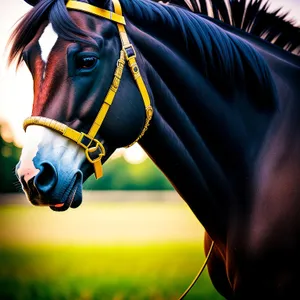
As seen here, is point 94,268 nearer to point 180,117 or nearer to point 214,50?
point 180,117

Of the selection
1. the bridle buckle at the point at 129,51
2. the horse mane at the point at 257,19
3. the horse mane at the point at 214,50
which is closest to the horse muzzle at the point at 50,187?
the bridle buckle at the point at 129,51

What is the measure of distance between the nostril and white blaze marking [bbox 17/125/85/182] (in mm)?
30

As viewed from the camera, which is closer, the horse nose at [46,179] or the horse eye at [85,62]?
the horse nose at [46,179]

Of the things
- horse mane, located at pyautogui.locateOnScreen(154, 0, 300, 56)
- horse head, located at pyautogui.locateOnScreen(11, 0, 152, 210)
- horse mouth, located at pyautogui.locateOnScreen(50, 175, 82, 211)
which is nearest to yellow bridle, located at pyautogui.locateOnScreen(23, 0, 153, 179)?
horse head, located at pyautogui.locateOnScreen(11, 0, 152, 210)

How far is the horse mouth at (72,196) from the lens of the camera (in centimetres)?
205

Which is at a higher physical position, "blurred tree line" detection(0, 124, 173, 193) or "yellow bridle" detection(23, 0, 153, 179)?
"yellow bridle" detection(23, 0, 153, 179)

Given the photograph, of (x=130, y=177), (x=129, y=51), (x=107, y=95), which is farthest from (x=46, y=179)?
(x=130, y=177)

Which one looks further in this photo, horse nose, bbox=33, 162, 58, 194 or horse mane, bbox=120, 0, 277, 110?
horse mane, bbox=120, 0, 277, 110

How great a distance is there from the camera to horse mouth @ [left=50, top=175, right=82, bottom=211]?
2054mm

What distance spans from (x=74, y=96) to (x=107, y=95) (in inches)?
7.0

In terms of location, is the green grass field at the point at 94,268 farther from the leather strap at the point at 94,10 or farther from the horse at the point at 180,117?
the leather strap at the point at 94,10

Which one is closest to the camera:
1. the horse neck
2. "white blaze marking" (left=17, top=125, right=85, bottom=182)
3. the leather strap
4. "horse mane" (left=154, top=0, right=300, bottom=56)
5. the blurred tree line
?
"white blaze marking" (left=17, top=125, right=85, bottom=182)

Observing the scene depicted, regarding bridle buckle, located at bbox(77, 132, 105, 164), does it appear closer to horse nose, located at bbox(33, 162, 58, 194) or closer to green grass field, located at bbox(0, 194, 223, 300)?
horse nose, located at bbox(33, 162, 58, 194)

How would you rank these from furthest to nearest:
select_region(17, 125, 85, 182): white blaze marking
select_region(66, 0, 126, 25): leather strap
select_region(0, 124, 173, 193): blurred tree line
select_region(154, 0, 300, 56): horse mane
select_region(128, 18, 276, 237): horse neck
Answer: select_region(0, 124, 173, 193): blurred tree line, select_region(154, 0, 300, 56): horse mane, select_region(128, 18, 276, 237): horse neck, select_region(66, 0, 126, 25): leather strap, select_region(17, 125, 85, 182): white blaze marking
